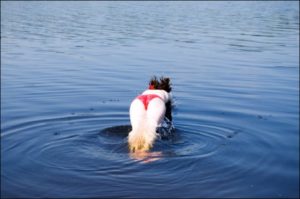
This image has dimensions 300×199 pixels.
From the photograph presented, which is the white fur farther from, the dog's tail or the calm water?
the calm water

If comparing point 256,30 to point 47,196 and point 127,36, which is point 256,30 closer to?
point 127,36

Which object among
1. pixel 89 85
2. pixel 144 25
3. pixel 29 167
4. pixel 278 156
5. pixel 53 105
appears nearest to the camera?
pixel 29 167

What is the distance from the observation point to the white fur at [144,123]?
9.88 metres

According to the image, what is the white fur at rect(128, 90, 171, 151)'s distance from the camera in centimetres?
988

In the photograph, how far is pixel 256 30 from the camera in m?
38.2

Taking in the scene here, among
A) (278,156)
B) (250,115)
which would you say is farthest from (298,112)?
(278,156)

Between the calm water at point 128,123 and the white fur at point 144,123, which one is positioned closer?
the calm water at point 128,123

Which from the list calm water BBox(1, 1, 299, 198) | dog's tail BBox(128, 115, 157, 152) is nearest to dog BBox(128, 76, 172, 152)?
dog's tail BBox(128, 115, 157, 152)

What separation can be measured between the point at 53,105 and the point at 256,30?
26572 millimetres

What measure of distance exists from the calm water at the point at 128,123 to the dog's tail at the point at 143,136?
8.9 inches

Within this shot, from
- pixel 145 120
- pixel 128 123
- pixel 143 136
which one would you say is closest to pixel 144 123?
pixel 145 120

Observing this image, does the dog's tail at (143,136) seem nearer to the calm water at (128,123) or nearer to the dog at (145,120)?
the dog at (145,120)

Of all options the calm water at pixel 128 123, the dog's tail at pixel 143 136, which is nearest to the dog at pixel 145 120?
the dog's tail at pixel 143 136

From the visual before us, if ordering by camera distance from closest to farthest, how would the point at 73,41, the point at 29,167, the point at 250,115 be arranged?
1. the point at 29,167
2. the point at 250,115
3. the point at 73,41
